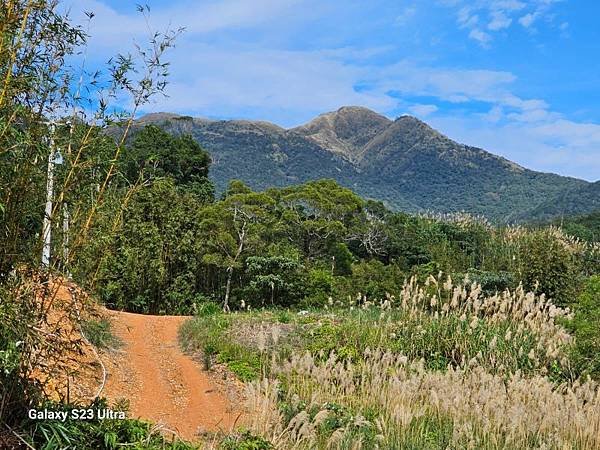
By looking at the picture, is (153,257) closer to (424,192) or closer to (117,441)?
(117,441)

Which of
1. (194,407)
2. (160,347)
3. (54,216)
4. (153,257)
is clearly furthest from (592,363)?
(153,257)

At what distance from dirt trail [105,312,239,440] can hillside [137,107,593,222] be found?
216 feet

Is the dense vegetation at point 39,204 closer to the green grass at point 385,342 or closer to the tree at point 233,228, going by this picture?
the green grass at point 385,342

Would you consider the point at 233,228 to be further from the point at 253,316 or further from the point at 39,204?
the point at 39,204

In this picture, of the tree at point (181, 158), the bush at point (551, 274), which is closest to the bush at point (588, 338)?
the bush at point (551, 274)

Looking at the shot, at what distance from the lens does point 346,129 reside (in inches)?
5807

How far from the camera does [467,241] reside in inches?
1139

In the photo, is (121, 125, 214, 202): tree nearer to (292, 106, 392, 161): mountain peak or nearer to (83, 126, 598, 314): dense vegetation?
(83, 126, 598, 314): dense vegetation

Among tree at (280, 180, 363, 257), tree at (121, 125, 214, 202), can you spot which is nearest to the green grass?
tree at (280, 180, 363, 257)

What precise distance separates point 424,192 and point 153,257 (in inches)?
3505

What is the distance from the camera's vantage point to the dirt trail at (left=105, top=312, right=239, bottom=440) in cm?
612

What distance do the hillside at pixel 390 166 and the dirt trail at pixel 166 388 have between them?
65693 mm

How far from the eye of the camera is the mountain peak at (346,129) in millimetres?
134837

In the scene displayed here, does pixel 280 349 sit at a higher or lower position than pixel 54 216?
lower
